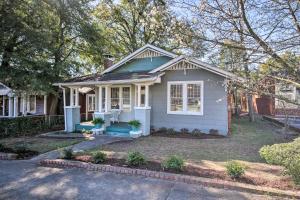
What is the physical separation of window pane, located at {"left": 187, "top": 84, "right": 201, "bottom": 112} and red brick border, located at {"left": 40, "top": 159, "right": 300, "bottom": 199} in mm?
7371

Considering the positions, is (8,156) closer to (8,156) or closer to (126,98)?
(8,156)

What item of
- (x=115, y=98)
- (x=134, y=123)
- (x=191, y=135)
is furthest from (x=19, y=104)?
(x=191, y=135)

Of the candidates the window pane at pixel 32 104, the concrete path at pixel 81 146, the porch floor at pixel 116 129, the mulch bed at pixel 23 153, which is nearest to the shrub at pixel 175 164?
the concrete path at pixel 81 146

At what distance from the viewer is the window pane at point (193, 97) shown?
1324 cm

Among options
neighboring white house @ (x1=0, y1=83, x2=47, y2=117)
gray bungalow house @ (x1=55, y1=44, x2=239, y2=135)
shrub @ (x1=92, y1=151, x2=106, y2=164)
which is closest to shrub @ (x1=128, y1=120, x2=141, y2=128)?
gray bungalow house @ (x1=55, y1=44, x2=239, y2=135)

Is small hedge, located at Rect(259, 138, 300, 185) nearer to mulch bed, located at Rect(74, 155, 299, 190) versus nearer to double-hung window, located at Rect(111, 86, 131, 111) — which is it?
mulch bed, located at Rect(74, 155, 299, 190)

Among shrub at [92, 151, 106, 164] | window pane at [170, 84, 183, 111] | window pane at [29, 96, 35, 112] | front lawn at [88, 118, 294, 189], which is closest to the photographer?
front lawn at [88, 118, 294, 189]

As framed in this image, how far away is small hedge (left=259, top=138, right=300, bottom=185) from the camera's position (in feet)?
17.1

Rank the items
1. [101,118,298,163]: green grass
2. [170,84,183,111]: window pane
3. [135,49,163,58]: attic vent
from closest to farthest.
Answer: [101,118,298,163]: green grass
[170,84,183,111]: window pane
[135,49,163,58]: attic vent

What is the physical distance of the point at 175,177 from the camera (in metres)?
6.06

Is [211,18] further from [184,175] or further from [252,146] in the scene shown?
[252,146]

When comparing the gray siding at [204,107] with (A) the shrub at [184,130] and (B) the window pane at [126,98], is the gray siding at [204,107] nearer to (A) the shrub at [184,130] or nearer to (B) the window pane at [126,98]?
(A) the shrub at [184,130]

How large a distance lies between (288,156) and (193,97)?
7995 mm

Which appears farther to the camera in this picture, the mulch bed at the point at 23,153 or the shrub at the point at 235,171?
the mulch bed at the point at 23,153
